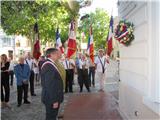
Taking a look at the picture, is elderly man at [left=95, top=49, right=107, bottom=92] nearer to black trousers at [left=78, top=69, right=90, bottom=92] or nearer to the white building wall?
black trousers at [left=78, top=69, right=90, bottom=92]

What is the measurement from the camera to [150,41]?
23.1ft

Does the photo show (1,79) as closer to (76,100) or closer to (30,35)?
(76,100)

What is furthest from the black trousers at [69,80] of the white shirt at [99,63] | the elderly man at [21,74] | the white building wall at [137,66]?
the white building wall at [137,66]

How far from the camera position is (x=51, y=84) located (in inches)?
296

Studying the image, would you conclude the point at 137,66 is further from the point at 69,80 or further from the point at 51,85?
the point at 69,80

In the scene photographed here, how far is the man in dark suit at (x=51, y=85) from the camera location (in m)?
7.55

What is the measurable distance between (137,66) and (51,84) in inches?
84.4

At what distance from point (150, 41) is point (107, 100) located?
797 cm

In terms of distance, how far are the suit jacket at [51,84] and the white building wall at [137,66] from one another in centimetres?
168

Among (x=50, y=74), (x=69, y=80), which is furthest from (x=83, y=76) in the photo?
(x=50, y=74)

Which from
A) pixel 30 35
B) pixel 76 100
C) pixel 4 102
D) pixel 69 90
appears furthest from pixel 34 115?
pixel 30 35

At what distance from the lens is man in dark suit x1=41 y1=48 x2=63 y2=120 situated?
7.55m

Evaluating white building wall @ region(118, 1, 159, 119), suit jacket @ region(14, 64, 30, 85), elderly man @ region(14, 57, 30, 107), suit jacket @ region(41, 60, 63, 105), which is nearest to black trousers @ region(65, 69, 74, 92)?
elderly man @ region(14, 57, 30, 107)

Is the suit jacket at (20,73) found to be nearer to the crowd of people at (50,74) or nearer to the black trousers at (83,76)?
the crowd of people at (50,74)
